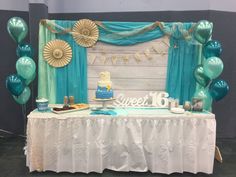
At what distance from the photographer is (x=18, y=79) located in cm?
272

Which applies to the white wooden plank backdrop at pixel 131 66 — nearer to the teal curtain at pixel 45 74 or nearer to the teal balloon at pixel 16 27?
the teal curtain at pixel 45 74

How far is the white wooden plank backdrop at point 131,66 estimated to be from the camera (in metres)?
3.05

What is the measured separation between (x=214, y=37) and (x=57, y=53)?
7.37 feet

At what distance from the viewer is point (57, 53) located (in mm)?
2977

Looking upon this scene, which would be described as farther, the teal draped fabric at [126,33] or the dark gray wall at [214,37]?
the dark gray wall at [214,37]

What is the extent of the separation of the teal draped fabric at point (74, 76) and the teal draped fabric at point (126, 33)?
335mm

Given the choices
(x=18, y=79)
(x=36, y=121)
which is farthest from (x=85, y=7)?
(x=36, y=121)

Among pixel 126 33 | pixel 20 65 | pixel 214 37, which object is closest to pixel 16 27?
pixel 20 65

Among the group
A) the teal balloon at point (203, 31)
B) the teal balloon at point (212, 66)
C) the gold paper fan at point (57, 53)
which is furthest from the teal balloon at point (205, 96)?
the gold paper fan at point (57, 53)

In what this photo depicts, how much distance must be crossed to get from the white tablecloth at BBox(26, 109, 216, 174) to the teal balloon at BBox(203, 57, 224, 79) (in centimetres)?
46

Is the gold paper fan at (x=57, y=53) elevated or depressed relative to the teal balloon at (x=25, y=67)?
elevated

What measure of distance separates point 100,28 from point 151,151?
155 cm

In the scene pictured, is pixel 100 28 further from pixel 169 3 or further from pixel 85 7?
pixel 169 3

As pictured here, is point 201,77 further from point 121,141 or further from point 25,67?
point 25,67
